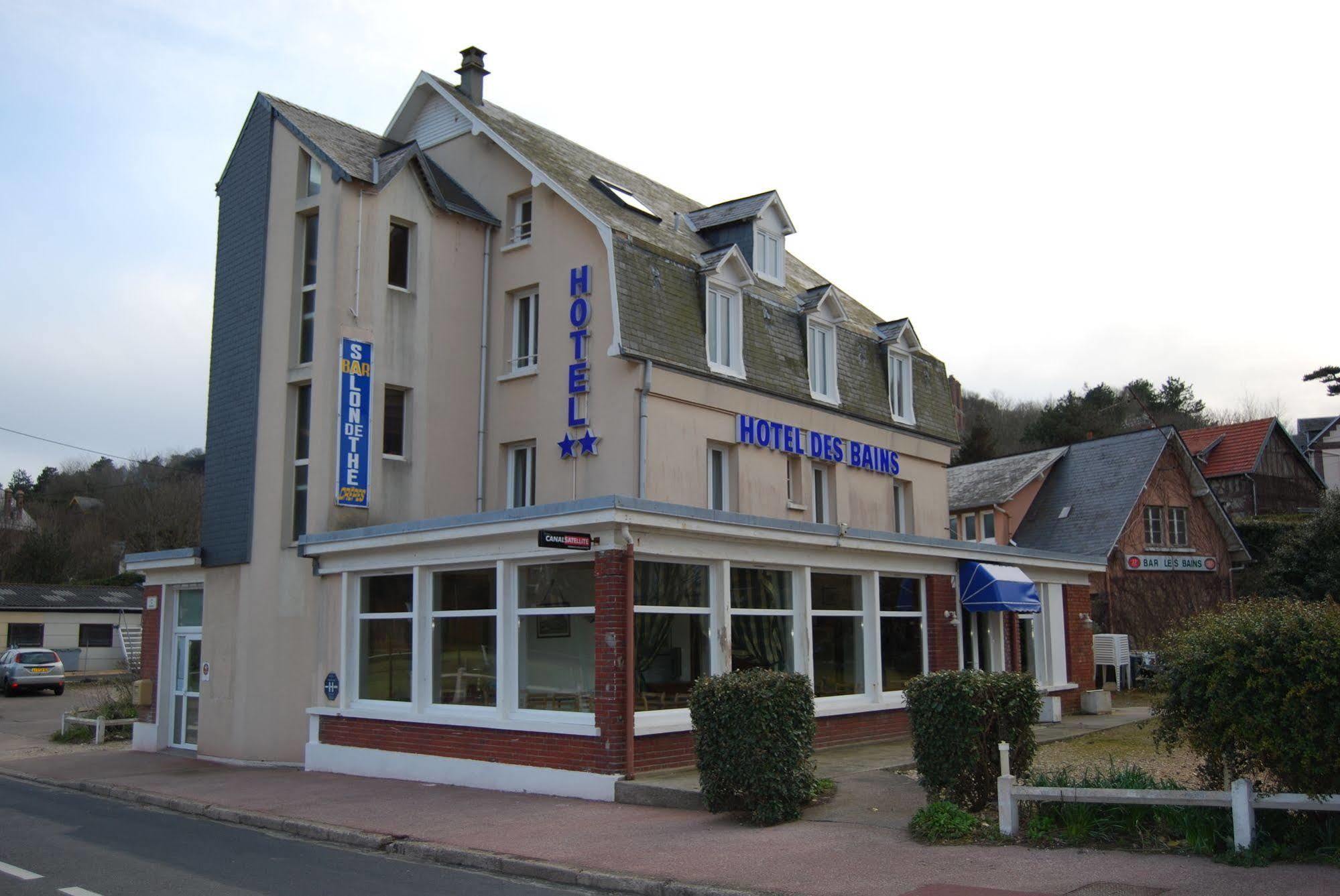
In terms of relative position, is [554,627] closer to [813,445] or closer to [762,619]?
[762,619]

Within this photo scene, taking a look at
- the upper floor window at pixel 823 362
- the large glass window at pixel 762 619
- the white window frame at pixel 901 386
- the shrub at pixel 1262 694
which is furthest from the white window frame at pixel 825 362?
the shrub at pixel 1262 694

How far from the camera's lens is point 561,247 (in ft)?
65.7

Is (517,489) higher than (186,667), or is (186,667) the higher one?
(517,489)

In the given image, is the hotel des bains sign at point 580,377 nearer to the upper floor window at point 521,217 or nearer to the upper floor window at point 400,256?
the upper floor window at point 521,217

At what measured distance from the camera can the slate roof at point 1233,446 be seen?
158 ft

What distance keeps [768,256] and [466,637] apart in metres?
12.1

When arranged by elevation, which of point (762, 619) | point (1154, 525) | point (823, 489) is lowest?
point (762, 619)

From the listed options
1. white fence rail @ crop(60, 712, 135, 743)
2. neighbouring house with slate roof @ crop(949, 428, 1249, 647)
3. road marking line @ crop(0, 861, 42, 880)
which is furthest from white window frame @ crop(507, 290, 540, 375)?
neighbouring house with slate roof @ crop(949, 428, 1249, 647)

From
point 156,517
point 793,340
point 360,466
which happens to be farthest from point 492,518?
point 156,517

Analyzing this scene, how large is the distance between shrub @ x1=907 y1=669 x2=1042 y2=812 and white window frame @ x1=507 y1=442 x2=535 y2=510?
35.9ft

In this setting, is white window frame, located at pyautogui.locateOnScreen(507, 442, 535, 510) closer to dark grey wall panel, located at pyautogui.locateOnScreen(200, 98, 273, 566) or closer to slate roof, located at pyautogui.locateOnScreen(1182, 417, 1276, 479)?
dark grey wall panel, located at pyautogui.locateOnScreen(200, 98, 273, 566)

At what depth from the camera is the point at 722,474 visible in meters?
20.5

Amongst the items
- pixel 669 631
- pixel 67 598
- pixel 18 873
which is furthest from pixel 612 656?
pixel 67 598

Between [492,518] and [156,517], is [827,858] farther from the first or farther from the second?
[156,517]
